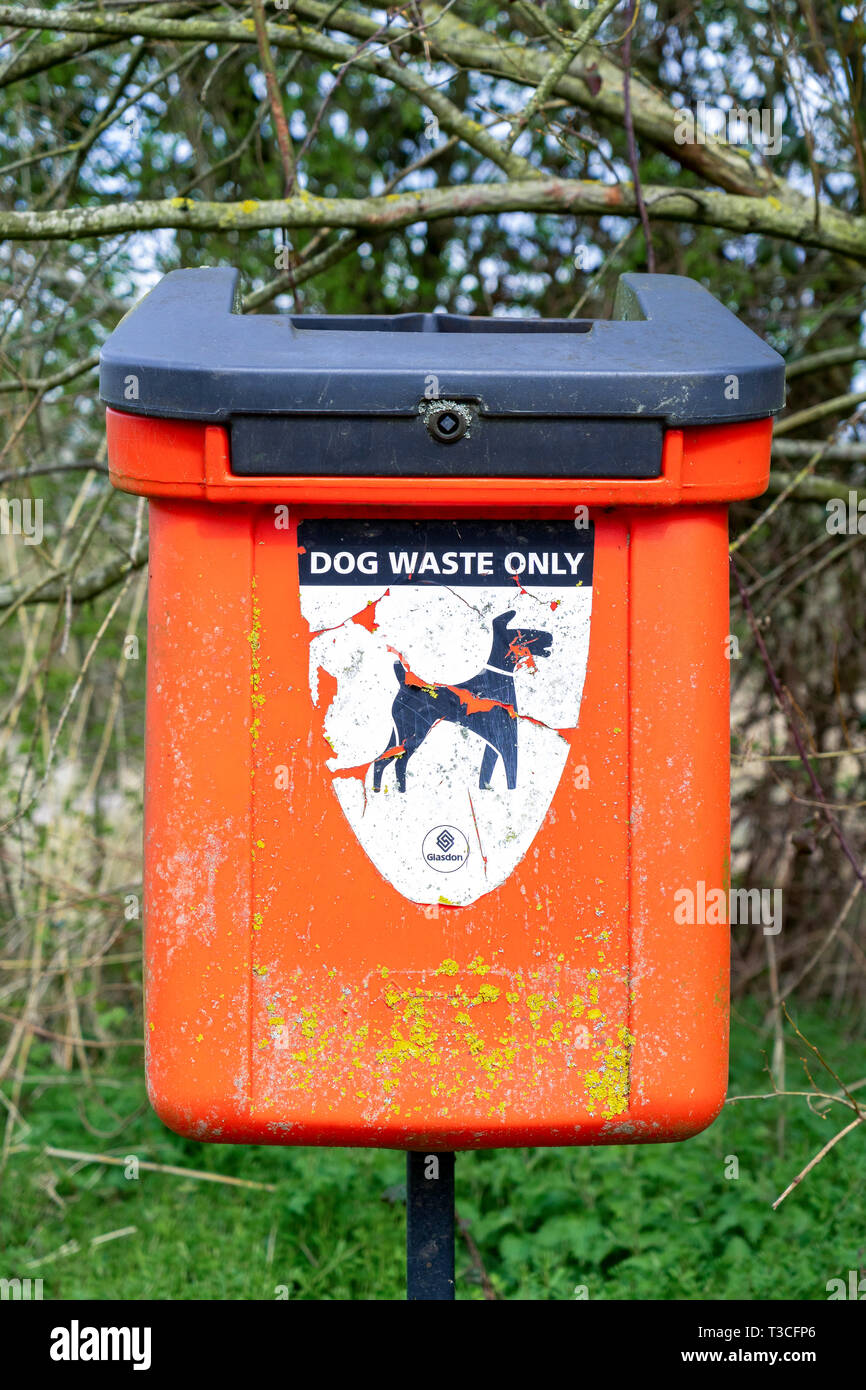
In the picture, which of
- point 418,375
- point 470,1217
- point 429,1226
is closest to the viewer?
point 418,375

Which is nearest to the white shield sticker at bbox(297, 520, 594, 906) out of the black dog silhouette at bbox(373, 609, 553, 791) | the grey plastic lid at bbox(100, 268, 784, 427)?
the black dog silhouette at bbox(373, 609, 553, 791)

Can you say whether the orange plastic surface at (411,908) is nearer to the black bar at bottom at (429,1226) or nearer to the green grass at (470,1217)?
the black bar at bottom at (429,1226)

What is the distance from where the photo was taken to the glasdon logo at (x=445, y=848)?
1.53m

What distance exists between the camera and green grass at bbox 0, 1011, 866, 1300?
266 cm

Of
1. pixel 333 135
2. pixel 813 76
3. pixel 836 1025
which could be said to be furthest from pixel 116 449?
pixel 836 1025

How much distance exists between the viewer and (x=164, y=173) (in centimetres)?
378

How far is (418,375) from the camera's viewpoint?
144cm

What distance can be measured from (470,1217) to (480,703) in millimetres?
1786

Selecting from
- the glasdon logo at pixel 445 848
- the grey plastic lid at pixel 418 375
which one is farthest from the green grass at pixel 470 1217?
the grey plastic lid at pixel 418 375

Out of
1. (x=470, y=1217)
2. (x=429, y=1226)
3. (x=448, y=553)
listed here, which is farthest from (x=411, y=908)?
(x=470, y=1217)

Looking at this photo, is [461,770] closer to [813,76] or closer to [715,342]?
[715,342]

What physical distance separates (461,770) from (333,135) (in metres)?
2.98
